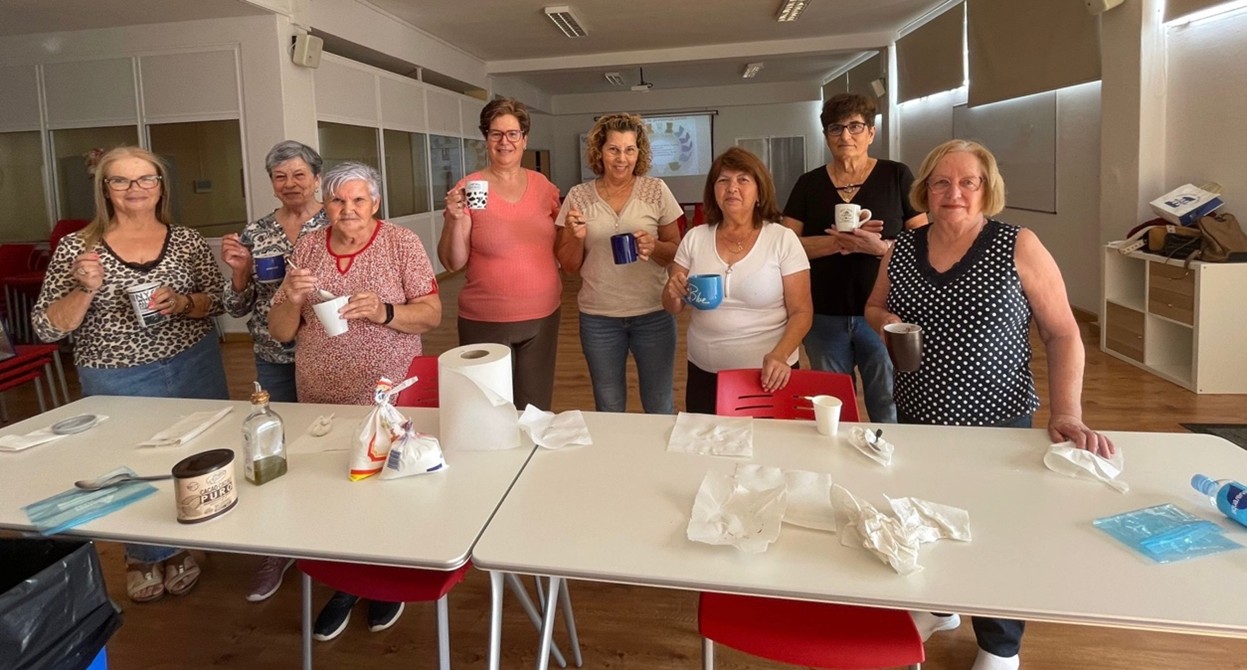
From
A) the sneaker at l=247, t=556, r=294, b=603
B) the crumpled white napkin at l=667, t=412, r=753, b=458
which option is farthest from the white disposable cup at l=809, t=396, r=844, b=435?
the sneaker at l=247, t=556, r=294, b=603

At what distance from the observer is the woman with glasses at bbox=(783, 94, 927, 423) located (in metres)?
2.43

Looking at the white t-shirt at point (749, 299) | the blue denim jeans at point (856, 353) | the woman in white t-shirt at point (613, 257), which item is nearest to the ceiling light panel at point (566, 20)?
the woman in white t-shirt at point (613, 257)

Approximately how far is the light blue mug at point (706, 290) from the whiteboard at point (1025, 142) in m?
5.57

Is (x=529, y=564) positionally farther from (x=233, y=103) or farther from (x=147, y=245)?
(x=233, y=103)

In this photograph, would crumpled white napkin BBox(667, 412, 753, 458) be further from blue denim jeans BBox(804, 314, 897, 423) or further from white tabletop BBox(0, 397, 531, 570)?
blue denim jeans BBox(804, 314, 897, 423)

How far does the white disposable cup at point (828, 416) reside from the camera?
1.65 m

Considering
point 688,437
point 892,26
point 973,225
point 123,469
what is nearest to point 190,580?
point 123,469

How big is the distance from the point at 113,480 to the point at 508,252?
128 cm

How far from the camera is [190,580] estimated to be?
241cm

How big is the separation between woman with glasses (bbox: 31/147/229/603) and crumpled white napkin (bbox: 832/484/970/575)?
1888mm

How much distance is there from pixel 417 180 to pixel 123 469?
786cm

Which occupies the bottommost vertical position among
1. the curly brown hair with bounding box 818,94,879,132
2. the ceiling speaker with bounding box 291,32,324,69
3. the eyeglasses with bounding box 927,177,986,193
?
the eyeglasses with bounding box 927,177,986,193

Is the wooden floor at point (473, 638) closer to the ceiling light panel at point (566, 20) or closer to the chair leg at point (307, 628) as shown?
the chair leg at point (307, 628)

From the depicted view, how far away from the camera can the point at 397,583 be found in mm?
1571
